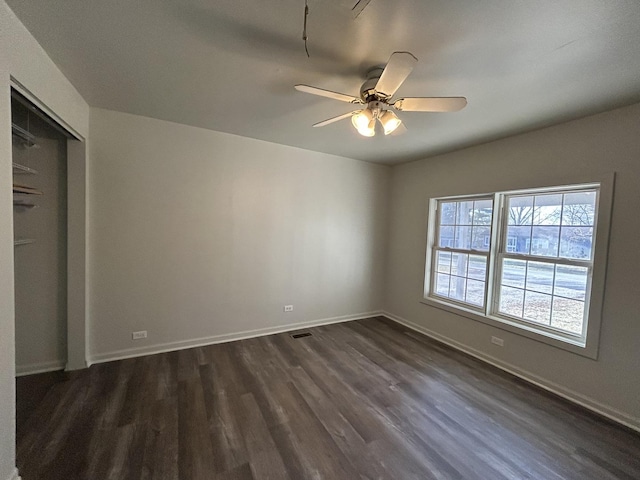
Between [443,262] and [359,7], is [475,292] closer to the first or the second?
[443,262]

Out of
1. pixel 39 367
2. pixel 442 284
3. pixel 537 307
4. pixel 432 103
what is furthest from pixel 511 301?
pixel 39 367

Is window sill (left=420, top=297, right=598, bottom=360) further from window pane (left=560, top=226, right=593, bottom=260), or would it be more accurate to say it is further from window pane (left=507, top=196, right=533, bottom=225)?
window pane (left=507, top=196, right=533, bottom=225)

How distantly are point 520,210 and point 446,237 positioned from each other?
99 cm

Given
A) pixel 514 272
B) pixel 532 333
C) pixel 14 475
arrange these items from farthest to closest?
pixel 514 272 < pixel 532 333 < pixel 14 475

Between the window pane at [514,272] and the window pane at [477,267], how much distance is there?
214 millimetres

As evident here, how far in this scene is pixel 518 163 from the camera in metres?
2.78

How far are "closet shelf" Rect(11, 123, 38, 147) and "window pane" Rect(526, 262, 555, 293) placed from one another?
4884mm

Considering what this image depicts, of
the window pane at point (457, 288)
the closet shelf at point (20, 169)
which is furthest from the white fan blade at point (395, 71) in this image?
the window pane at point (457, 288)

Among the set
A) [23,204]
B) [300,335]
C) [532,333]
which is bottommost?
Answer: [300,335]

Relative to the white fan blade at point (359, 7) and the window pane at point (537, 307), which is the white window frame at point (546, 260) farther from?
the white fan blade at point (359, 7)

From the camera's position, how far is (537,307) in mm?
2707

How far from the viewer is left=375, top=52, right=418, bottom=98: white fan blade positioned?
4.17ft

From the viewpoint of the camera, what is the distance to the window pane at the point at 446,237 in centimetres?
365

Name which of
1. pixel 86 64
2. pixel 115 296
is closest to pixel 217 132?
pixel 86 64
